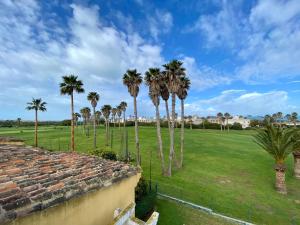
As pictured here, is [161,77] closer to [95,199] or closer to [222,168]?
[222,168]

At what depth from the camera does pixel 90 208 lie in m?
6.59

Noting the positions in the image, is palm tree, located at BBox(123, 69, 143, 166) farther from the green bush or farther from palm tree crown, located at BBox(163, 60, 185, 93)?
the green bush

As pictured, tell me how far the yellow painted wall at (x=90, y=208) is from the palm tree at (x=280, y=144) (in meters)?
22.5

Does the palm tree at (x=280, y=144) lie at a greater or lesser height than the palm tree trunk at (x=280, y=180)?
greater

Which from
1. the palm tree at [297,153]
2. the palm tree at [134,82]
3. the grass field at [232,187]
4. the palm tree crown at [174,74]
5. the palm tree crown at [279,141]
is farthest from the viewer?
the palm tree at [134,82]

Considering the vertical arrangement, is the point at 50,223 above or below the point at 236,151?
above

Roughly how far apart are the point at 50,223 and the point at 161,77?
90.9ft

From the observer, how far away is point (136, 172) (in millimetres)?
8820

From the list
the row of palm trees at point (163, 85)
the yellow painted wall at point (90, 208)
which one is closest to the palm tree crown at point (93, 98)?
the row of palm trees at point (163, 85)

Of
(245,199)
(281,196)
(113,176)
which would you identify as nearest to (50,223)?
(113,176)

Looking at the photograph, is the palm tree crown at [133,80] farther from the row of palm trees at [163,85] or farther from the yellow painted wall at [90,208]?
the yellow painted wall at [90,208]

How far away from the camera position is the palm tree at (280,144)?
25125 millimetres

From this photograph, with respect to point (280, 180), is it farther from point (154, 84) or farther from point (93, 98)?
point (93, 98)

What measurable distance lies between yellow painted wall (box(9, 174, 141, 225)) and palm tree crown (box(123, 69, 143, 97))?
2636cm
